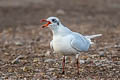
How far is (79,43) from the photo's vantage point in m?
8.40

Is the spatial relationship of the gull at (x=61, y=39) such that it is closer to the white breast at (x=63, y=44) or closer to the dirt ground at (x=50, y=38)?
the white breast at (x=63, y=44)

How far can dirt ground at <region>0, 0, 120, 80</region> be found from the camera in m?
8.70

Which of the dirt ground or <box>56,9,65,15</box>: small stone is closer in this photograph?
the dirt ground

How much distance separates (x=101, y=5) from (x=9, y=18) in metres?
6.60

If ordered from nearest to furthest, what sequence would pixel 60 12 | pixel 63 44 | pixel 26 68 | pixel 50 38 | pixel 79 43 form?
1. pixel 63 44
2. pixel 79 43
3. pixel 26 68
4. pixel 50 38
5. pixel 60 12

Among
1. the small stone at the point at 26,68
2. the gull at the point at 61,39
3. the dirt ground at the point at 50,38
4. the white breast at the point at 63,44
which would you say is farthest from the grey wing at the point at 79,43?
the small stone at the point at 26,68

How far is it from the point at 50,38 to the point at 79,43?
225 inches

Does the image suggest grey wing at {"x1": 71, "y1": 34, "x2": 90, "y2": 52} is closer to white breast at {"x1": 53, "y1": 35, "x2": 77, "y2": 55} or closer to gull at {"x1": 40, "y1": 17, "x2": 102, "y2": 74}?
gull at {"x1": 40, "y1": 17, "x2": 102, "y2": 74}

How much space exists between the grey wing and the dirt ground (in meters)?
0.58

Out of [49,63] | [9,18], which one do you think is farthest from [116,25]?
[49,63]

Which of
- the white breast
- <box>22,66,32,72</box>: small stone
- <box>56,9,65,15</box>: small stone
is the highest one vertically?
<box>56,9,65,15</box>: small stone

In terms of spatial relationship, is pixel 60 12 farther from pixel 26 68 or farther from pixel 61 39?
pixel 61 39

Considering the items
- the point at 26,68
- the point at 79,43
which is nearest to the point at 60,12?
the point at 26,68

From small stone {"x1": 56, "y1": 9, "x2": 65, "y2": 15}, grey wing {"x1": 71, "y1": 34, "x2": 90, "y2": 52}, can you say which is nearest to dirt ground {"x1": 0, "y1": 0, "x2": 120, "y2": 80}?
small stone {"x1": 56, "y1": 9, "x2": 65, "y2": 15}
